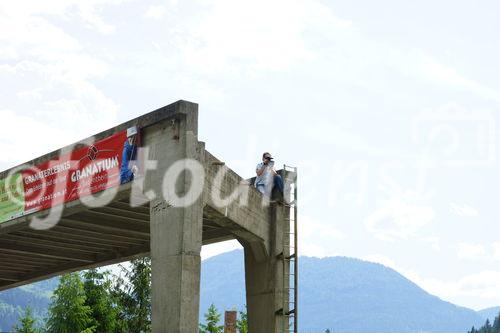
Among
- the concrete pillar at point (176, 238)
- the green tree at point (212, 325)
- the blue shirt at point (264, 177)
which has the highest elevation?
the green tree at point (212, 325)

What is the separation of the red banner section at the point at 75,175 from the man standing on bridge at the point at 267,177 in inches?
199

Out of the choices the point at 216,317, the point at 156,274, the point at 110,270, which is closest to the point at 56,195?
the point at 156,274

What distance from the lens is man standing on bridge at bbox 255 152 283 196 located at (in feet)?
72.5

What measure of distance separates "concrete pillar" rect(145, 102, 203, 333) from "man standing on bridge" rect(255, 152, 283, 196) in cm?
461

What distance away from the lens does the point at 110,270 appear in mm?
57438

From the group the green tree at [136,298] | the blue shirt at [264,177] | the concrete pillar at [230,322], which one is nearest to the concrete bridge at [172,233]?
the blue shirt at [264,177]

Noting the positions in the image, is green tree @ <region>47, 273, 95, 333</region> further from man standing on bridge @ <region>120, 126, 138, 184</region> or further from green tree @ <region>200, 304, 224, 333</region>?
man standing on bridge @ <region>120, 126, 138, 184</region>

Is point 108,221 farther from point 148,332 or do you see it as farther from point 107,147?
point 148,332

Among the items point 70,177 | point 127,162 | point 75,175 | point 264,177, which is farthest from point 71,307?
point 127,162

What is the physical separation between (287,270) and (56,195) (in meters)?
6.79

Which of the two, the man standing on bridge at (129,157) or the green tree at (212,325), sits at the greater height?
the green tree at (212,325)

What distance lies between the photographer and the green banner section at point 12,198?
20969 mm

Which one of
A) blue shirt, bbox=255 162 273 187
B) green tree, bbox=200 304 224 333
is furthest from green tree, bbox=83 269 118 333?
blue shirt, bbox=255 162 273 187

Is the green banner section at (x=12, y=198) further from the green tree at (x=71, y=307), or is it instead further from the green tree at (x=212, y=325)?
the green tree at (x=212, y=325)
